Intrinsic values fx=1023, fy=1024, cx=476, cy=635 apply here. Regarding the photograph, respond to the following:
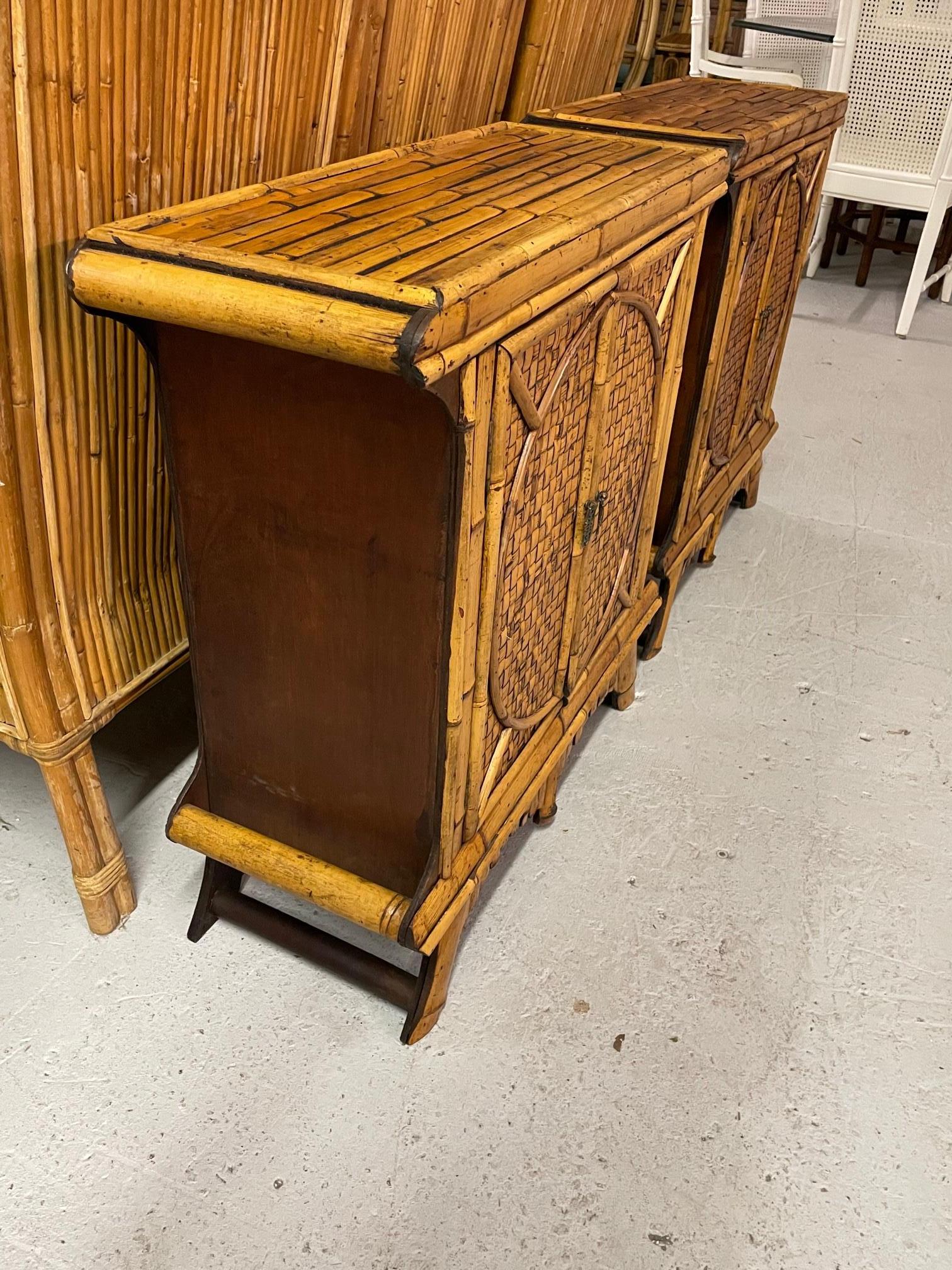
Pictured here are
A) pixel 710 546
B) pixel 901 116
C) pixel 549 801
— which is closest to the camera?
pixel 549 801

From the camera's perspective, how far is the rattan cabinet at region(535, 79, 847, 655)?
1.59 metres

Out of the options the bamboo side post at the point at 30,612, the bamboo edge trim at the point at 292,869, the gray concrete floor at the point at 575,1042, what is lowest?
the gray concrete floor at the point at 575,1042

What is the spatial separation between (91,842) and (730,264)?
4.18ft

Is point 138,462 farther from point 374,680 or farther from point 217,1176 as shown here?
point 217,1176

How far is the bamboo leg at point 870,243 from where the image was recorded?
3834 millimetres

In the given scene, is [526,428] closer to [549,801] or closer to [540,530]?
[540,530]

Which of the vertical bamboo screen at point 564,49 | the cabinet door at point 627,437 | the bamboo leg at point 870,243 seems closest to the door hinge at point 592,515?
the cabinet door at point 627,437

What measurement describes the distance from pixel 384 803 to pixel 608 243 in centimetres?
66

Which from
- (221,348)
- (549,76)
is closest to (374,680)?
(221,348)

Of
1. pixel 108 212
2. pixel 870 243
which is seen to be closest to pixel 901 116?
pixel 870 243

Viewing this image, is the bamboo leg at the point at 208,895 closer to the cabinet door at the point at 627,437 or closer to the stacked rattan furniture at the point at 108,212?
the stacked rattan furniture at the point at 108,212

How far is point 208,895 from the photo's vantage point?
135cm

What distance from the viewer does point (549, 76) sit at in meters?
1.78

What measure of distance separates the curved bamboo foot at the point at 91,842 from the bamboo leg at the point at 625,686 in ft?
2.79
